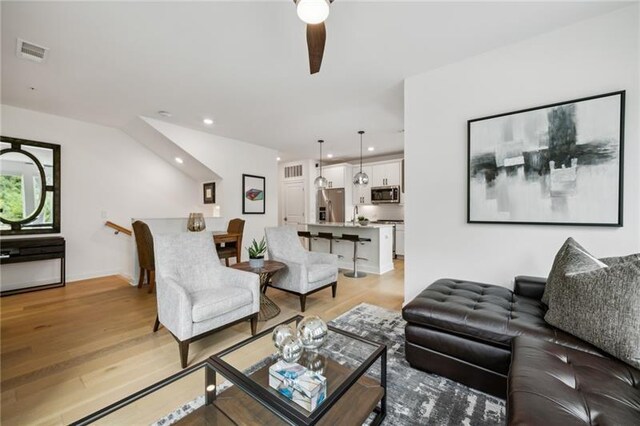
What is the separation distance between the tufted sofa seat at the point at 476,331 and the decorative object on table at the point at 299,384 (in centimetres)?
95

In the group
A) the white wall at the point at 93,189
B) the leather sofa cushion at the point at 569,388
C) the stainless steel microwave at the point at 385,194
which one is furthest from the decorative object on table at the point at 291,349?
the stainless steel microwave at the point at 385,194

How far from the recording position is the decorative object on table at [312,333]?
1.38 m

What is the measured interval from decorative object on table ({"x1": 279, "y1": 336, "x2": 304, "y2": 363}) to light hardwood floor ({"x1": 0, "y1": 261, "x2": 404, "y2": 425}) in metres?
1.16

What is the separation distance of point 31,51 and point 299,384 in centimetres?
353

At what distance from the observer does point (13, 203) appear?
3787mm

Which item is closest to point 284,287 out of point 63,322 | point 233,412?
point 233,412

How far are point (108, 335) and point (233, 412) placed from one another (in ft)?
6.56

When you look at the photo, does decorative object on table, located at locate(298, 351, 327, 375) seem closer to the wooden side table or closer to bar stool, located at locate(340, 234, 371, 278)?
the wooden side table

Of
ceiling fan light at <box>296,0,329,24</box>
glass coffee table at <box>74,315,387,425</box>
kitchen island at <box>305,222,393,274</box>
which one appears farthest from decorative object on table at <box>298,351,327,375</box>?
Answer: kitchen island at <box>305,222,393,274</box>

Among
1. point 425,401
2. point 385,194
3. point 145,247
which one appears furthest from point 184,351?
point 385,194

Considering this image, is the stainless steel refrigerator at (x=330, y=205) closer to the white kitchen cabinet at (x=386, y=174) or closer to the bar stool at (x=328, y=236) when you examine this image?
the white kitchen cabinet at (x=386, y=174)

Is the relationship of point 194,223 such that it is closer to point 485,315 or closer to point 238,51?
point 238,51

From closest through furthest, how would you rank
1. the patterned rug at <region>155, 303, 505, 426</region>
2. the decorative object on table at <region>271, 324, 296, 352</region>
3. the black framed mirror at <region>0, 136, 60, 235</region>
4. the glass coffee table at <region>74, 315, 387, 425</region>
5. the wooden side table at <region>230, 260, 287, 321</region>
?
1. the glass coffee table at <region>74, 315, 387, 425</region>
2. the decorative object on table at <region>271, 324, 296, 352</region>
3. the patterned rug at <region>155, 303, 505, 426</region>
4. the wooden side table at <region>230, 260, 287, 321</region>
5. the black framed mirror at <region>0, 136, 60, 235</region>

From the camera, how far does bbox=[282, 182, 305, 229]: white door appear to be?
25.4ft
